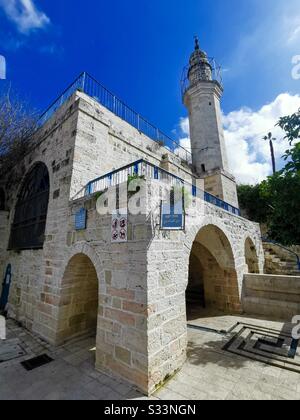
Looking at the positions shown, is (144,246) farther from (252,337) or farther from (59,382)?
(252,337)

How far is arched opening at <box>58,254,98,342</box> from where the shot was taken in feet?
15.9

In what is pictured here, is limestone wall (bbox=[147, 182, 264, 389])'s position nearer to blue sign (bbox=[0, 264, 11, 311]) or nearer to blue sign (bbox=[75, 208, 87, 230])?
blue sign (bbox=[75, 208, 87, 230])

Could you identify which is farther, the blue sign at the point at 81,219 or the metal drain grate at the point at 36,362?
the blue sign at the point at 81,219

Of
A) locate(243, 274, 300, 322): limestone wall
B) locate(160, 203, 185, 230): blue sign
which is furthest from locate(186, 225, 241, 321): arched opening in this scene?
locate(160, 203, 185, 230): blue sign

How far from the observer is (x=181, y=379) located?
125 inches

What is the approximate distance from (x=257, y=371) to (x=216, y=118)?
12.8 metres

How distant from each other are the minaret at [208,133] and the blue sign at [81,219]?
8456 millimetres

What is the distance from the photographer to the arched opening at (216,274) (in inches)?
259

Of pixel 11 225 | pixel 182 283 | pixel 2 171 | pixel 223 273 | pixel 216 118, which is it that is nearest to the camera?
pixel 182 283

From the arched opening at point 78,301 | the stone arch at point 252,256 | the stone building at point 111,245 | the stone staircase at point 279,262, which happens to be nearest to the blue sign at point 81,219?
the stone building at point 111,245

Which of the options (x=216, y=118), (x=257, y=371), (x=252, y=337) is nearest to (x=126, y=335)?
(x=257, y=371)

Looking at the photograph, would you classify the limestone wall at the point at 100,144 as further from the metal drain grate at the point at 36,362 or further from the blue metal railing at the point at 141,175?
the metal drain grate at the point at 36,362

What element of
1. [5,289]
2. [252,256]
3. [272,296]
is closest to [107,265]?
[272,296]

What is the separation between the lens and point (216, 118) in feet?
41.2
